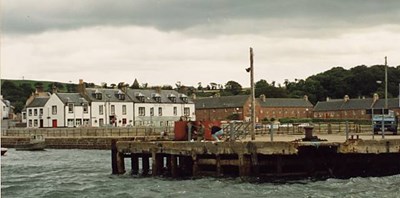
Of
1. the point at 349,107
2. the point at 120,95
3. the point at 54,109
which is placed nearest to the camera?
the point at 54,109

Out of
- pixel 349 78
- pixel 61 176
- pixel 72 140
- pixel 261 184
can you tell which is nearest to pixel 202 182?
pixel 261 184

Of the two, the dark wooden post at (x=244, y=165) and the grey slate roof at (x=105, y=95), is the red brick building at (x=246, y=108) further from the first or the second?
the dark wooden post at (x=244, y=165)

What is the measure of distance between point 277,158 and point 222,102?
12345cm

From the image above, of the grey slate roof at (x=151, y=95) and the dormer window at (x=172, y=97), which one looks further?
the dormer window at (x=172, y=97)

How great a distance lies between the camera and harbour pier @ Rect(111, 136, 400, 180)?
29.3 metres

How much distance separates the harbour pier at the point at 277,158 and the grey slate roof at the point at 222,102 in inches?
4495

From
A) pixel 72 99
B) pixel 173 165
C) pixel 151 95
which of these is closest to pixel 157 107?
pixel 151 95

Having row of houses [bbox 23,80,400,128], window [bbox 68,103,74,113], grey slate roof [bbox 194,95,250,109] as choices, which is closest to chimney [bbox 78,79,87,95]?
row of houses [bbox 23,80,400,128]

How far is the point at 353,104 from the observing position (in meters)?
157

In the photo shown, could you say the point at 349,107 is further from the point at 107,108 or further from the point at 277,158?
the point at 277,158

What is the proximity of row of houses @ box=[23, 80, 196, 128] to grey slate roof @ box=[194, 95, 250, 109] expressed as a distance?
30656 mm

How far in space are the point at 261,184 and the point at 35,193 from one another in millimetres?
9833

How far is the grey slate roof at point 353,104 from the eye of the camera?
490 feet

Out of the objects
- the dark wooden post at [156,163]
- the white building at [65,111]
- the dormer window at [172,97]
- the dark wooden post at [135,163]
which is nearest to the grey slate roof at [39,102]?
the white building at [65,111]
